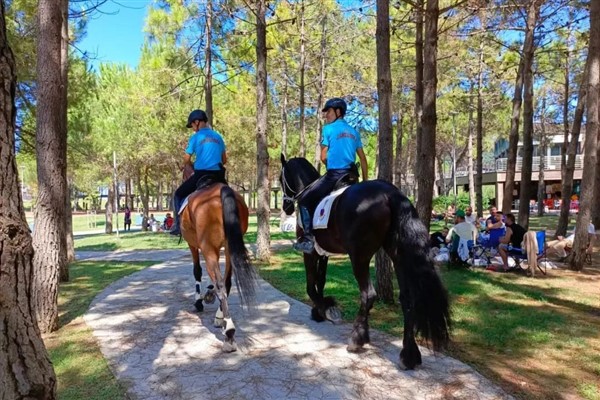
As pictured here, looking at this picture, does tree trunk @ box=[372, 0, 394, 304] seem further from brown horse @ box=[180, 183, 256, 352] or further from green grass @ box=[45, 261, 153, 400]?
green grass @ box=[45, 261, 153, 400]

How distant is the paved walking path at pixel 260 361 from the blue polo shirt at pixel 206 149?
6.68ft

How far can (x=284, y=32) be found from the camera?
20656 mm

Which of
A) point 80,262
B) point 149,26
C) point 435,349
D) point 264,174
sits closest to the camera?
point 435,349

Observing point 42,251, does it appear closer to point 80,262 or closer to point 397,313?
point 397,313

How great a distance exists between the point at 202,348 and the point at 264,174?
23.3 feet

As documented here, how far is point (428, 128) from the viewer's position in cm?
626

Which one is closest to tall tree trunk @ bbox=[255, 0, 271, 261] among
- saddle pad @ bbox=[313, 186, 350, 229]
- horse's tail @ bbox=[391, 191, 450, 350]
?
saddle pad @ bbox=[313, 186, 350, 229]

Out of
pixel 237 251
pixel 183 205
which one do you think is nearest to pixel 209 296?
pixel 183 205

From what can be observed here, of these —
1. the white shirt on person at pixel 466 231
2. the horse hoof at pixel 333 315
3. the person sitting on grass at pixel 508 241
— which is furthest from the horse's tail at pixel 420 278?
the person sitting on grass at pixel 508 241

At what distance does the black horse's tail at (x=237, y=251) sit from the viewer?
4.69 m

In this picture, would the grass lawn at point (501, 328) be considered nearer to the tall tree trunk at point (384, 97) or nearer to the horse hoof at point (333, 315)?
the horse hoof at point (333, 315)

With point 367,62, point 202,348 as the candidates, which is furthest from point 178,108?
point 202,348

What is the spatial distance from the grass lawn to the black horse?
26.8 inches

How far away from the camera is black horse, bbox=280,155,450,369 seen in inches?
156
